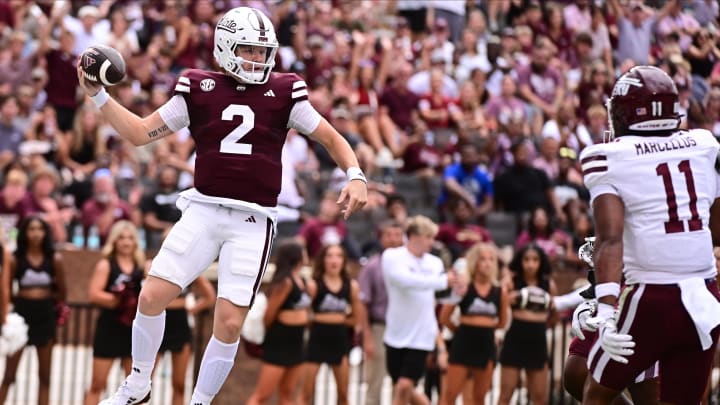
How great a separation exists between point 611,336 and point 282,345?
589cm

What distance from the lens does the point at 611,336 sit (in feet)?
21.9

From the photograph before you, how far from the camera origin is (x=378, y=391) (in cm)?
1347

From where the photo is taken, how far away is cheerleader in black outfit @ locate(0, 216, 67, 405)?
12234 mm

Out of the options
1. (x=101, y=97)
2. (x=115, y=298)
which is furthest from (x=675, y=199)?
(x=115, y=298)

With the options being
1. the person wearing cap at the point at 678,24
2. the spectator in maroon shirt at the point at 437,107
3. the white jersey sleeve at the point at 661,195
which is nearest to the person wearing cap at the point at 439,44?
the spectator in maroon shirt at the point at 437,107

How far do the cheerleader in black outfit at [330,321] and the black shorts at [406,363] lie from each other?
40 centimetres

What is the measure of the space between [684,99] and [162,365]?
5.95m

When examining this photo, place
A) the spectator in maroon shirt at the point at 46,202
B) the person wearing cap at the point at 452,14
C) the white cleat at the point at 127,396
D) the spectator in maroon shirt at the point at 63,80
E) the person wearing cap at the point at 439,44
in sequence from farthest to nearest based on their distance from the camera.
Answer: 1. the person wearing cap at the point at 439,44
2. the person wearing cap at the point at 452,14
3. the spectator in maroon shirt at the point at 63,80
4. the spectator in maroon shirt at the point at 46,202
5. the white cleat at the point at 127,396

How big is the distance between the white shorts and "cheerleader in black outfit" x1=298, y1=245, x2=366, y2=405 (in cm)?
473

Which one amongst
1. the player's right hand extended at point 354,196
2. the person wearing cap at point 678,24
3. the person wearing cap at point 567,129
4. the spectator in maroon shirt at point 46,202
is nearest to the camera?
the player's right hand extended at point 354,196

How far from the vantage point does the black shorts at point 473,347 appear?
40.1 ft

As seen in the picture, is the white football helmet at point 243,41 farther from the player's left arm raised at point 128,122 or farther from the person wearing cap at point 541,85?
the person wearing cap at point 541,85

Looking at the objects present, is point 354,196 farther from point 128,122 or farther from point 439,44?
point 439,44

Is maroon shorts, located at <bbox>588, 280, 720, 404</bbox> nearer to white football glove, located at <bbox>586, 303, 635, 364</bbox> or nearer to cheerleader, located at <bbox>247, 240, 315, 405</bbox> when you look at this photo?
white football glove, located at <bbox>586, 303, 635, 364</bbox>
